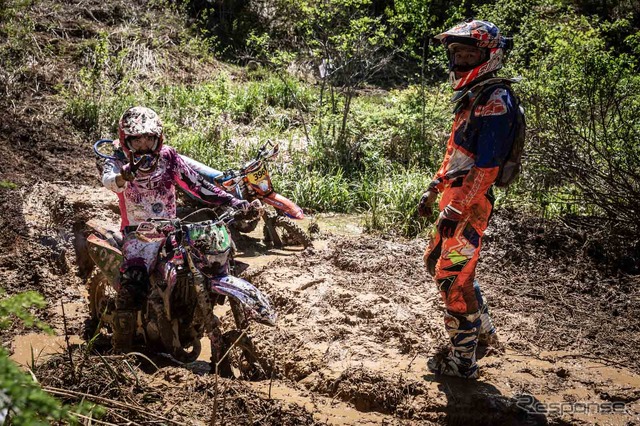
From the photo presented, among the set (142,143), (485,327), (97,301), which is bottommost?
(485,327)

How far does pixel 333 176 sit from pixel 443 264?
4.97 m

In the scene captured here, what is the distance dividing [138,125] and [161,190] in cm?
59

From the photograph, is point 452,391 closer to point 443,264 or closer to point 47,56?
point 443,264

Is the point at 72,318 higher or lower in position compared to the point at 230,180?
lower

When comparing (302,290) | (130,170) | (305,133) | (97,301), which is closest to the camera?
(130,170)

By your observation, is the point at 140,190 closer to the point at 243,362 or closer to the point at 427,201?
the point at 243,362

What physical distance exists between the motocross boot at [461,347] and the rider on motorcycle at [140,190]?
1.64 meters

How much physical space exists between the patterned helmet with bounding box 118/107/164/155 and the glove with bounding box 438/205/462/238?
2.08 meters

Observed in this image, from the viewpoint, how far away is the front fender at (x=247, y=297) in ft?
13.2

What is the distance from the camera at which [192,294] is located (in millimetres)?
4453

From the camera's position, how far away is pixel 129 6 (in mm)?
13320


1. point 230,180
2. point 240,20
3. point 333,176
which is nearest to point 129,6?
point 240,20

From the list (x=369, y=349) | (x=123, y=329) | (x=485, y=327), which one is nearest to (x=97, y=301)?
(x=123, y=329)

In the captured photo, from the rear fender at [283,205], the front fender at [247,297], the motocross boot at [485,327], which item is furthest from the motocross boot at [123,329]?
the rear fender at [283,205]
